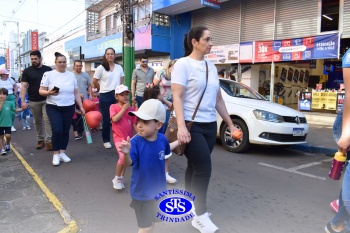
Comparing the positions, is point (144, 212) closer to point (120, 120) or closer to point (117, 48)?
point (120, 120)

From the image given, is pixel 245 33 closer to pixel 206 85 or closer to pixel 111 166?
pixel 111 166

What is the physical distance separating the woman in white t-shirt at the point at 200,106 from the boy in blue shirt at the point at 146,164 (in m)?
0.42

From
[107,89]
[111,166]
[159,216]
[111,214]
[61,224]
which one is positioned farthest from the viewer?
[107,89]

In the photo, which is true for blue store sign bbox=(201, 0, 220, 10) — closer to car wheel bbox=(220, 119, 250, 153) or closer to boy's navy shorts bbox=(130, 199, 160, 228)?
car wheel bbox=(220, 119, 250, 153)

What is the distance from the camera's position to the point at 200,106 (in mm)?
2885

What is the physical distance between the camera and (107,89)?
6254 mm

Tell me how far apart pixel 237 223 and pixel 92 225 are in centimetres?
144

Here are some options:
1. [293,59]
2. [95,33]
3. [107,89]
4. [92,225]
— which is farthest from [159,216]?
[95,33]

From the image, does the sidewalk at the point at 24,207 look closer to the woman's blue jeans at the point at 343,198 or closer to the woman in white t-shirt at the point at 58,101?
the woman in white t-shirt at the point at 58,101

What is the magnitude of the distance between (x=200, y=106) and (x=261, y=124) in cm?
352

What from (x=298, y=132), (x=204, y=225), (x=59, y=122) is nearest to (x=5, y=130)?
(x=59, y=122)

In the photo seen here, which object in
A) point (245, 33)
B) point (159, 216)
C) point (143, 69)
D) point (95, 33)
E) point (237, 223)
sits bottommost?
point (237, 223)

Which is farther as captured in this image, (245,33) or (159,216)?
(245,33)

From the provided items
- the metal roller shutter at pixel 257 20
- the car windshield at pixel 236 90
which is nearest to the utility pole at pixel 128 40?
the metal roller shutter at pixel 257 20
